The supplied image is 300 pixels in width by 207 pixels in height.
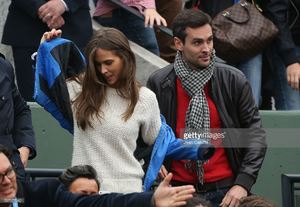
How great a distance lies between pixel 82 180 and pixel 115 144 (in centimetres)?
38

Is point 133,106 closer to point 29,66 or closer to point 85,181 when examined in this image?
point 85,181

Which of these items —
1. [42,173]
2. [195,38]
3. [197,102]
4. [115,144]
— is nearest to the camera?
[115,144]

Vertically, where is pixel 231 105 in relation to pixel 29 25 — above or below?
below

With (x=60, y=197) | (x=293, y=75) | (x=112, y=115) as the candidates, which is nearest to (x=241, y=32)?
(x=293, y=75)

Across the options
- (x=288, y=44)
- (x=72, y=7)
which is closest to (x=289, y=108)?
(x=288, y=44)

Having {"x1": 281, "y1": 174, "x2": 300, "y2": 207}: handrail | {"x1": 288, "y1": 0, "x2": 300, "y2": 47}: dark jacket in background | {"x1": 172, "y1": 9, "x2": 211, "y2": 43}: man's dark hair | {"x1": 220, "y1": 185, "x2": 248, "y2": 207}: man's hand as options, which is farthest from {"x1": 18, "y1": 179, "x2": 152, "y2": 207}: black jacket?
{"x1": 288, "y1": 0, "x2": 300, "y2": 47}: dark jacket in background

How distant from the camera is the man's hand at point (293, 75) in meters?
10.0

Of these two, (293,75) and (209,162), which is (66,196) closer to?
(209,162)

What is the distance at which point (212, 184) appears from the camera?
28.2 feet

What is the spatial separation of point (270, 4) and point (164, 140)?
249cm

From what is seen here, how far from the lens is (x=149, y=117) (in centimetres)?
799

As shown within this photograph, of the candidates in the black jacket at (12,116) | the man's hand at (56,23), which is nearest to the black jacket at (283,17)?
the man's hand at (56,23)

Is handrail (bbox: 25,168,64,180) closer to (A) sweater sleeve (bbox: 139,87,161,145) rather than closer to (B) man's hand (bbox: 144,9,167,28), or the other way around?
(A) sweater sleeve (bbox: 139,87,161,145)

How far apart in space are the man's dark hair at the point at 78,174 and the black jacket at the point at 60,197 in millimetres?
305
